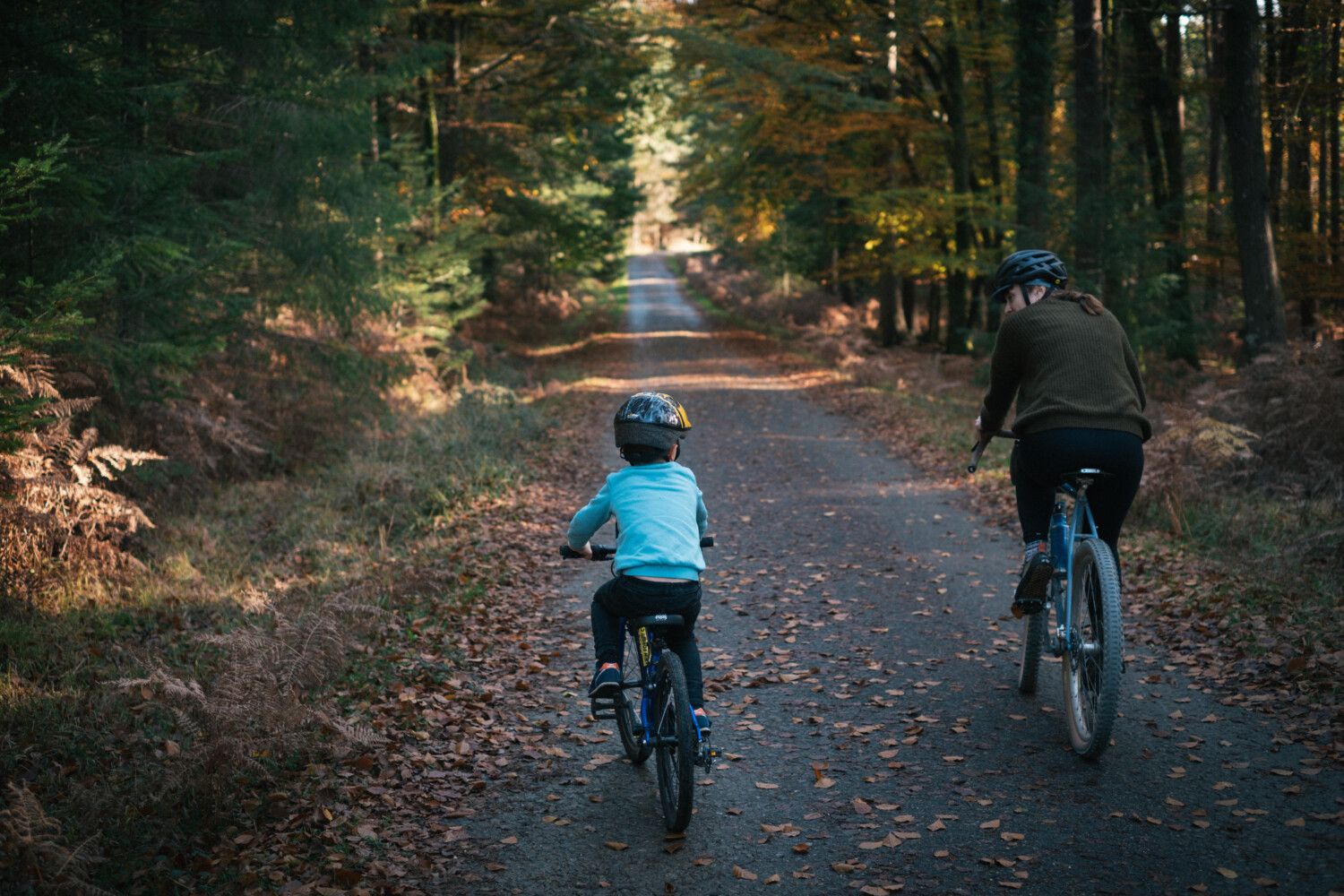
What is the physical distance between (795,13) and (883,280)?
24.6ft

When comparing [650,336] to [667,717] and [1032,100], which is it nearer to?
[1032,100]

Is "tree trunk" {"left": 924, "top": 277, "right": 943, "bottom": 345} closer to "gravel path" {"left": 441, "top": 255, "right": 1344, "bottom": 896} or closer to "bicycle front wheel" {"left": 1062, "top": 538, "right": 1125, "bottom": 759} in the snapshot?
"gravel path" {"left": 441, "top": 255, "right": 1344, "bottom": 896}

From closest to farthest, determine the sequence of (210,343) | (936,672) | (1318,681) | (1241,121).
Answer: (1318,681) → (936,672) → (210,343) → (1241,121)

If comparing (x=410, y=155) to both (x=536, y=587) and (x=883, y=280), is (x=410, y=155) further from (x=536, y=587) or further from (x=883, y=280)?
(x=883, y=280)

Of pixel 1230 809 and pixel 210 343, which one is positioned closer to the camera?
pixel 1230 809

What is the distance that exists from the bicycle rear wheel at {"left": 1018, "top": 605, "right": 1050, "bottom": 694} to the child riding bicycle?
2.25 m

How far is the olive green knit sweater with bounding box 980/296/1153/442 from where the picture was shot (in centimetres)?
452

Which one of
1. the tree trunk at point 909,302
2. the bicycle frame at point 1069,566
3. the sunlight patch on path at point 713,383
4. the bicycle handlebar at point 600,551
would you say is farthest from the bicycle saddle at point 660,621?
the tree trunk at point 909,302

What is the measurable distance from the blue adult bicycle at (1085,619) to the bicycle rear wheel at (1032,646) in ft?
0.25

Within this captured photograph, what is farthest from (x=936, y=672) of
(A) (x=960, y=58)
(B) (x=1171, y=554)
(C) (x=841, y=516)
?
(A) (x=960, y=58)

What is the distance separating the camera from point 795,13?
21.5 metres

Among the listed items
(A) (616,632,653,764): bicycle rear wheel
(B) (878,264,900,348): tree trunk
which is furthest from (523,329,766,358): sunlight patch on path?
(A) (616,632,653,764): bicycle rear wheel

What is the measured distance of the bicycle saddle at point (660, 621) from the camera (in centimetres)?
413

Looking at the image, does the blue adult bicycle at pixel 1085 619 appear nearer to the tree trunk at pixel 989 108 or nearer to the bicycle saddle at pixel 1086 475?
the bicycle saddle at pixel 1086 475
